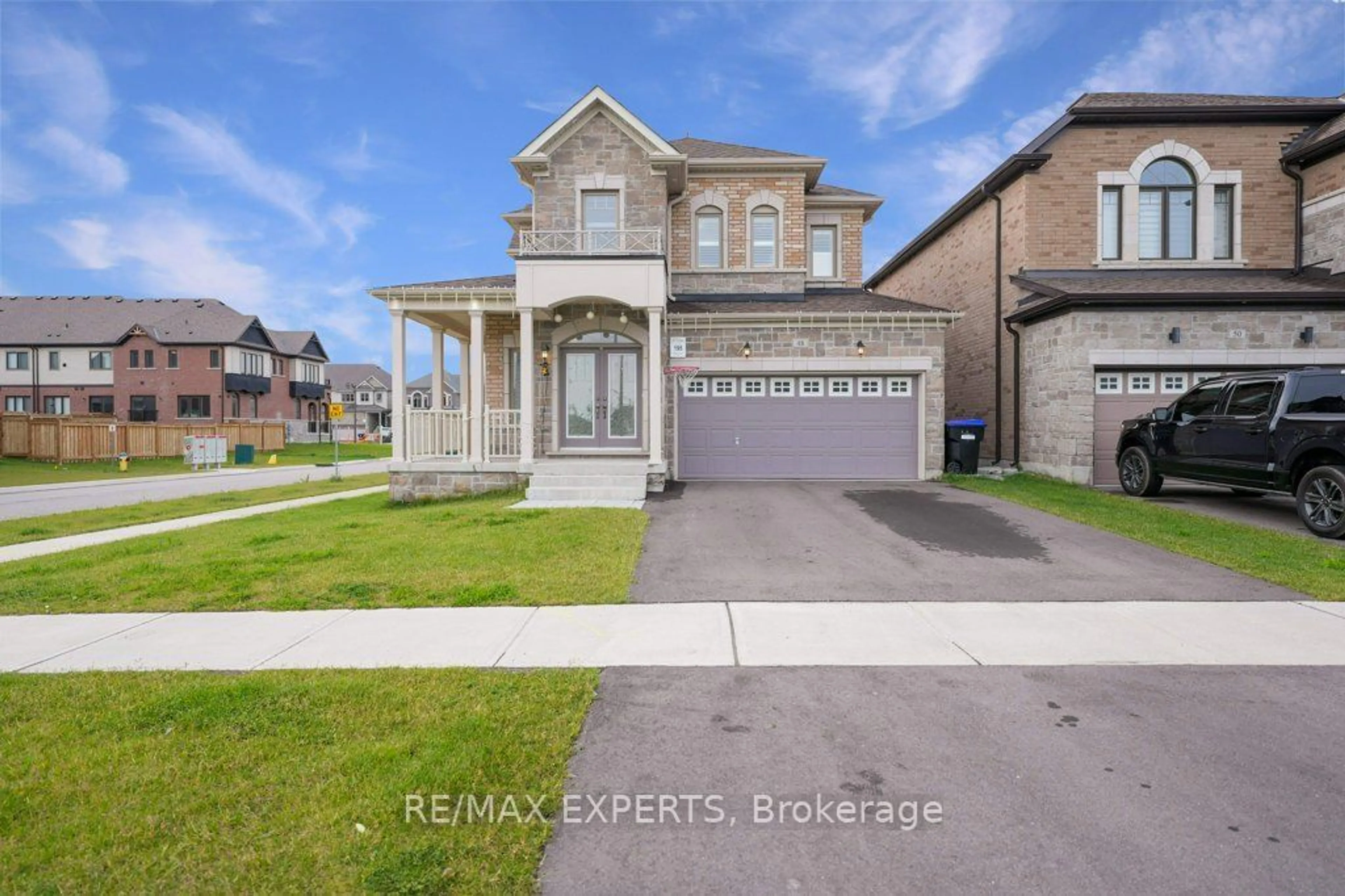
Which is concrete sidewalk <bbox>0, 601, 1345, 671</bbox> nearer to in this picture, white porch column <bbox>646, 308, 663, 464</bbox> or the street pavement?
white porch column <bbox>646, 308, 663, 464</bbox>

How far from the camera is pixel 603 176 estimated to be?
49.0ft

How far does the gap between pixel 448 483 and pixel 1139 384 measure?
14.3m

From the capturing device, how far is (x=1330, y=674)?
4.28 metres

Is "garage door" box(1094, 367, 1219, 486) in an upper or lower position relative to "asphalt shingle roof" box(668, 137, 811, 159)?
lower

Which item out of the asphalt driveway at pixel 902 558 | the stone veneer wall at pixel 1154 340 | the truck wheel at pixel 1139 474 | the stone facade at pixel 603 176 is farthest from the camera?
the stone facade at pixel 603 176

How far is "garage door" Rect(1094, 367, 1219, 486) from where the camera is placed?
44.5 feet

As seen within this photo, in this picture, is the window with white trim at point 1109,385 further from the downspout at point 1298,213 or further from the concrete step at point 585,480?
the concrete step at point 585,480

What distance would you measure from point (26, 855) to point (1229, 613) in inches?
306

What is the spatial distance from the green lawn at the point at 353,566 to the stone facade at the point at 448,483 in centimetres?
229

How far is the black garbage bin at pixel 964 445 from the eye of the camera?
582 inches

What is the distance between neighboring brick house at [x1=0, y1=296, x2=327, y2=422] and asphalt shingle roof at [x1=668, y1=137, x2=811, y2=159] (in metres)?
42.5

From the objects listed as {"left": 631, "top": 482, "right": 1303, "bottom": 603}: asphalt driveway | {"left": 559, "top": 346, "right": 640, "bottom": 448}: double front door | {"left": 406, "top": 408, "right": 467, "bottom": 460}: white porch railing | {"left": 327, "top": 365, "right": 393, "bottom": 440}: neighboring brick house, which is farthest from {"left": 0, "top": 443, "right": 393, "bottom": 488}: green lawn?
{"left": 327, "top": 365, "right": 393, "bottom": 440}: neighboring brick house

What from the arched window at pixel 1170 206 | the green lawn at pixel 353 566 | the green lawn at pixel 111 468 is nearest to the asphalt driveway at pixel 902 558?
the green lawn at pixel 353 566

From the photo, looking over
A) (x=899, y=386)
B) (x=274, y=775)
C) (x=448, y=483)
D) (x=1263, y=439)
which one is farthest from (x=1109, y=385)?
(x=274, y=775)
